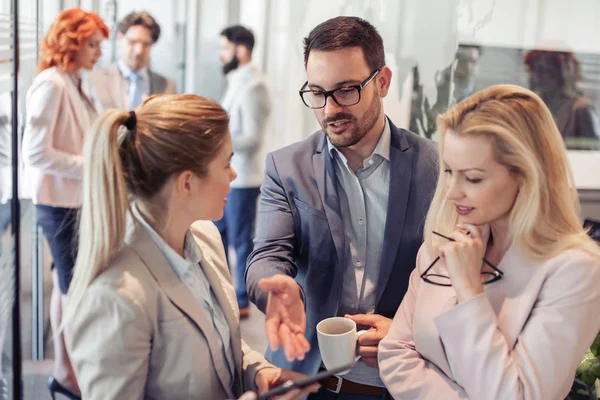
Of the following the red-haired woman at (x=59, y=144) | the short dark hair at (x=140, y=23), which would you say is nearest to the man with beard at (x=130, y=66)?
the short dark hair at (x=140, y=23)

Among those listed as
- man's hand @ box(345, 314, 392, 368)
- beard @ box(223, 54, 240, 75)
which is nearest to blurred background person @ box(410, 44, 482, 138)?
man's hand @ box(345, 314, 392, 368)

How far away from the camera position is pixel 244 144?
4180mm

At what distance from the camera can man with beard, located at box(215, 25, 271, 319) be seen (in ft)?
13.7

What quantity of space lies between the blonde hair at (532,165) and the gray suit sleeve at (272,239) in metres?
0.57

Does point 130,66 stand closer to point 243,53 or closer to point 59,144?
point 243,53

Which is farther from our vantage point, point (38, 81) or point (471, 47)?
point (471, 47)

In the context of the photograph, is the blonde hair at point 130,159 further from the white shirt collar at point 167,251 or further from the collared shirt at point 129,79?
the collared shirt at point 129,79

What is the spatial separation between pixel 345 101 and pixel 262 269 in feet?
1.61

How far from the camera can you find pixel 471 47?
3.38 m

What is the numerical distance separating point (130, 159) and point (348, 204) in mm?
663

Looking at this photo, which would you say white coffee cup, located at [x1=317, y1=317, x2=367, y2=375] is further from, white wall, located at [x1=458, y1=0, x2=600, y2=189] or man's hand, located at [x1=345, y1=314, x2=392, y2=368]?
white wall, located at [x1=458, y1=0, x2=600, y2=189]

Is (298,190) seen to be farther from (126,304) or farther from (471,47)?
(471,47)

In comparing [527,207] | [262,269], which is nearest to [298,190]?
[262,269]

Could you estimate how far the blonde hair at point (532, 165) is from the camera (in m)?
1.34
